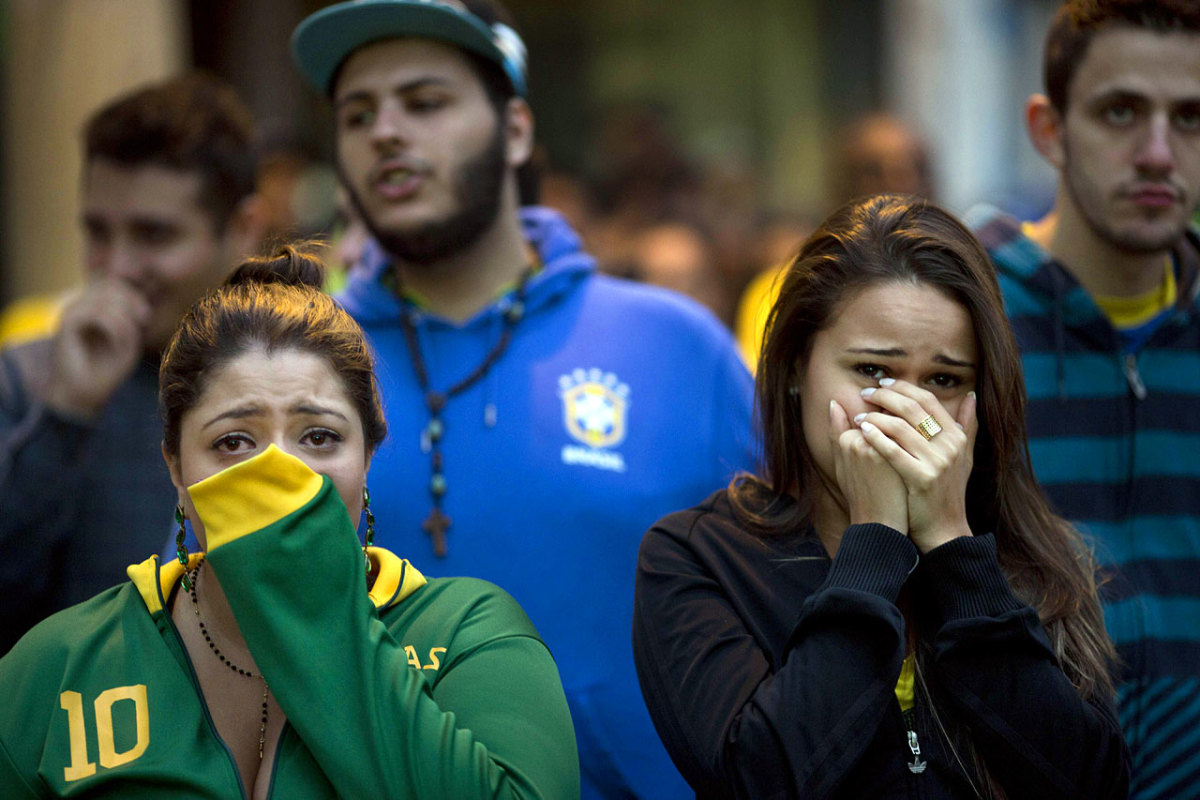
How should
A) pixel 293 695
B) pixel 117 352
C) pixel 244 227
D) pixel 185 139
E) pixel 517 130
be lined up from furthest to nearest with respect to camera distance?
pixel 244 227 < pixel 185 139 < pixel 517 130 < pixel 117 352 < pixel 293 695

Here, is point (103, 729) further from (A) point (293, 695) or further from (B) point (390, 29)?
(B) point (390, 29)

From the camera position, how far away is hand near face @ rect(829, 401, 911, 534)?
7.94 feet

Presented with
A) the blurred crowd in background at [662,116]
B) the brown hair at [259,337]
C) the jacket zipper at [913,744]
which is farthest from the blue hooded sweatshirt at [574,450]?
the jacket zipper at [913,744]

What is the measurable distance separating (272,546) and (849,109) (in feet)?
35.9

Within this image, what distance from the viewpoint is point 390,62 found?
11.6 feet

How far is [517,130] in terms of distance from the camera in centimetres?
381

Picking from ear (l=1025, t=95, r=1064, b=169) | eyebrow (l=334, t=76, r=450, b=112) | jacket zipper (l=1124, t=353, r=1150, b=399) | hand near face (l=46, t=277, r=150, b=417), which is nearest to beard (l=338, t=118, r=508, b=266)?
eyebrow (l=334, t=76, r=450, b=112)

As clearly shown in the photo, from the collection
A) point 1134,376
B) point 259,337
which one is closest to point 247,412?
point 259,337

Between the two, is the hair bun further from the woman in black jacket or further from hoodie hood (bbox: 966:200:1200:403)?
hoodie hood (bbox: 966:200:1200:403)

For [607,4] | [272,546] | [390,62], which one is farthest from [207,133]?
[607,4]

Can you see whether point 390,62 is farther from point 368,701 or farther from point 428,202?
point 368,701

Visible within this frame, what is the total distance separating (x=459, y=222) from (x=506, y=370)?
A: 414 mm

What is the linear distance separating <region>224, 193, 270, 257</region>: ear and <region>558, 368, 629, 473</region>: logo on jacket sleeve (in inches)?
49.9

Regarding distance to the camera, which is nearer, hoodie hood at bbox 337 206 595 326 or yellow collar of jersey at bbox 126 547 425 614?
yellow collar of jersey at bbox 126 547 425 614
